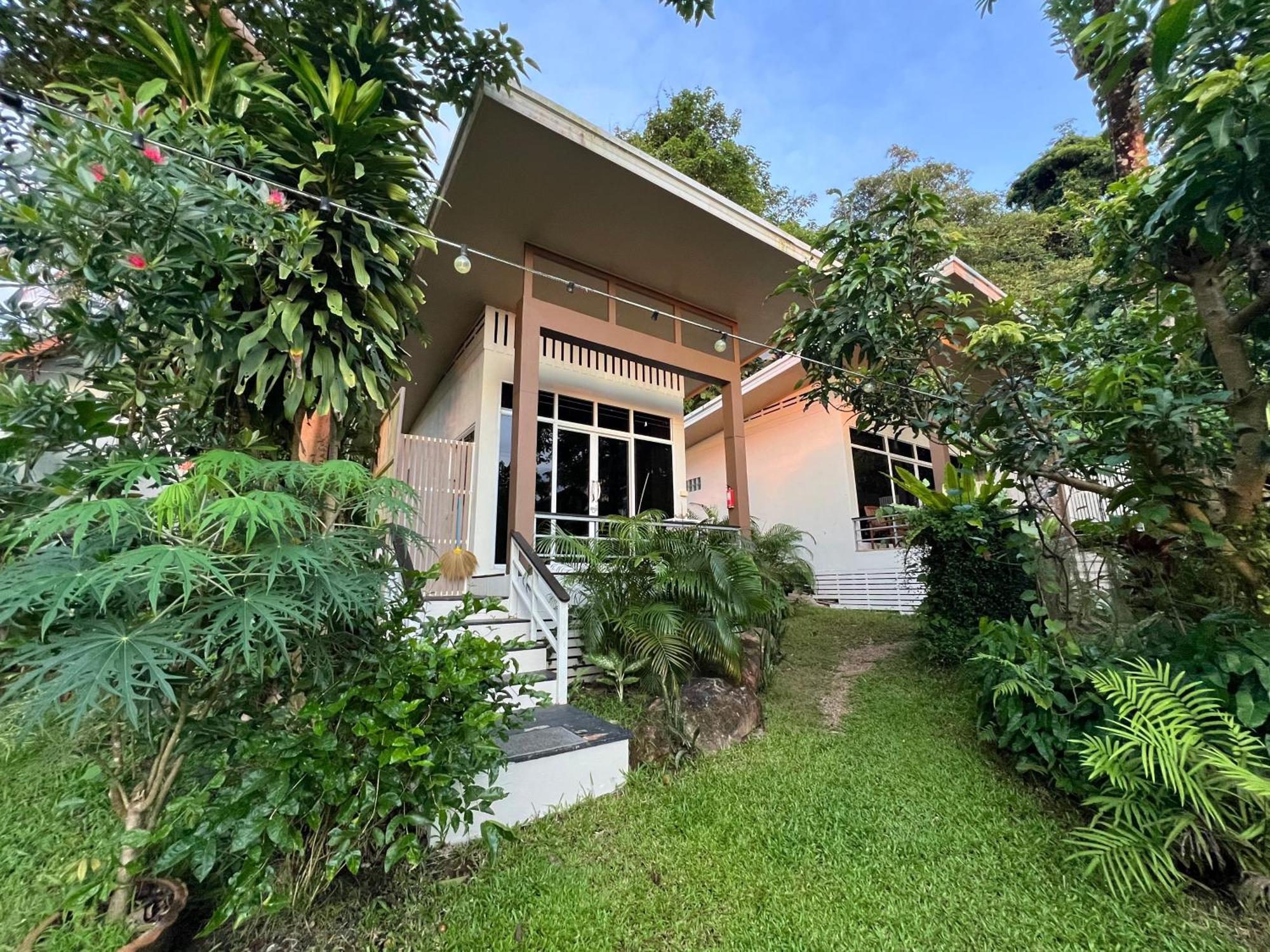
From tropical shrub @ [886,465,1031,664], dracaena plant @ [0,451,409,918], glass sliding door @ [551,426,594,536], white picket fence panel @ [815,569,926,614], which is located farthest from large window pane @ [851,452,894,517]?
dracaena plant @ [0,451,409,918]

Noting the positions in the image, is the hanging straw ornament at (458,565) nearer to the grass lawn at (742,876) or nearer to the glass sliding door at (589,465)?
the glass sliding door at (589,465)

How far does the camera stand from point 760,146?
16.2 meters

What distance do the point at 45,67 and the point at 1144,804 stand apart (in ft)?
26.5

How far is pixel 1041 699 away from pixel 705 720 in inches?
82.0

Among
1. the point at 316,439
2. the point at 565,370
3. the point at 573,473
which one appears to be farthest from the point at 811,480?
the point at 316,439

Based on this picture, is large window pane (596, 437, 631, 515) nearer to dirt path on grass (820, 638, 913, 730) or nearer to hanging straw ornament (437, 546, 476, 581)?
hanging straw ornament (437, 546, 476, 581)

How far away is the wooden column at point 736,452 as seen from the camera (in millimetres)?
6855

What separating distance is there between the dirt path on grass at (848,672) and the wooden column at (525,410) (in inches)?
131

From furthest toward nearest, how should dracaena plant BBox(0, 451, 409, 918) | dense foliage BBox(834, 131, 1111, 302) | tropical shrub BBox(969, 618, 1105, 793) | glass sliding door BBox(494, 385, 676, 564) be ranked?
dense foliage BBox(834, 131, 1111, 302) → glass sliding door BBox(494, 385, 676, 564) → tropical shrub BBox(969, 618, 1105, 793) → dracaena plant BBox(0, 451, 409, 918)

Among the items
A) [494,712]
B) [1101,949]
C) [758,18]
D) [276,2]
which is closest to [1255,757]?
[1101,949]

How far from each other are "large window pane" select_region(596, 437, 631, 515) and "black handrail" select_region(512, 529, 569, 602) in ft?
6.85

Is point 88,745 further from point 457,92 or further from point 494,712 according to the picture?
point 457,92

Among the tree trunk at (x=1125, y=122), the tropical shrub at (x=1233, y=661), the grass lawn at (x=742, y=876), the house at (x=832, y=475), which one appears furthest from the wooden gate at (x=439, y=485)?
the tree trunk at (x=1125, y=122)

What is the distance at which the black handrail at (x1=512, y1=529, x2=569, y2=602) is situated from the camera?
4.25 m
